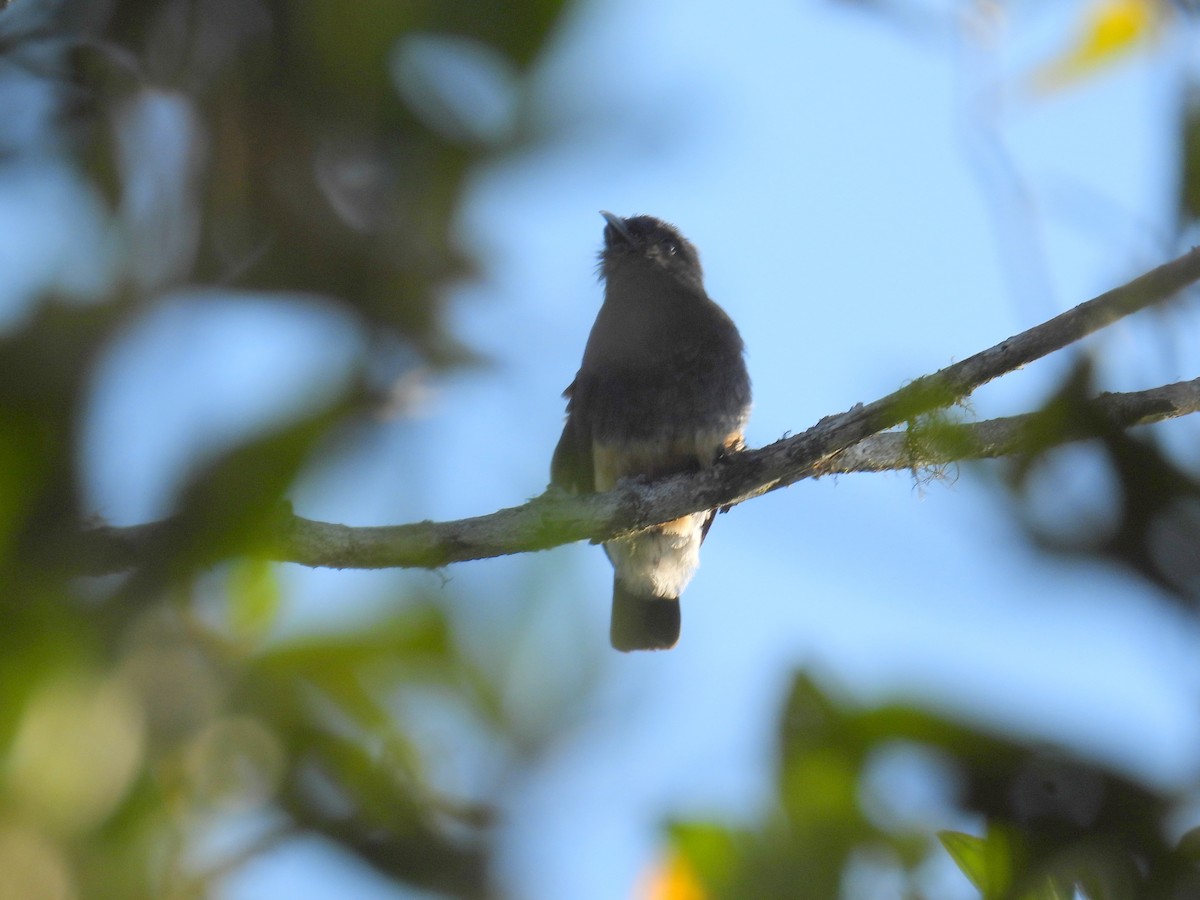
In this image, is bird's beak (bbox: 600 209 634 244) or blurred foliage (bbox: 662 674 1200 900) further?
bird's beak (bbox: 600 209 634 244)

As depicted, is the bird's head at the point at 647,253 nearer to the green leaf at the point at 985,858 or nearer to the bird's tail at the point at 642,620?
the bird's tail at the point at 642,620

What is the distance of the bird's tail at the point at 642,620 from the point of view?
18.7 feet

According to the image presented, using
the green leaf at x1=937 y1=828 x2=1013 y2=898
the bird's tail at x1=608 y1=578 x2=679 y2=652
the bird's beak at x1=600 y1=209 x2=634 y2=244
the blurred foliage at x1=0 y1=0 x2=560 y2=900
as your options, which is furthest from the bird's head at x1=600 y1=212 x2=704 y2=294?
the green leaf at x1=937 y1=828 x2=1013 y2=898

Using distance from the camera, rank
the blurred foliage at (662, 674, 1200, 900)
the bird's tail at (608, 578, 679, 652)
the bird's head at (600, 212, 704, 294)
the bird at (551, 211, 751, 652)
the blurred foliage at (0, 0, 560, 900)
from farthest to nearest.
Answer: the bird's tail at (608, 578, 679, 652) → the bird's head at (600, 212, 704, 294) → the bird at (551, 211, 751, 652) → the blurred foliage at (662, 674, 1200, 900) → the blurred foliage at (0, 0, 560, 900)

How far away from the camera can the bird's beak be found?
552 cm

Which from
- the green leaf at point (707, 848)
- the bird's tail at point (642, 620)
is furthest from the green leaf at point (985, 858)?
the bird's tail at point (642, 620)

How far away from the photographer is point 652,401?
186 inches

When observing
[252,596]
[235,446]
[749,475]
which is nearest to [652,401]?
[749,475]

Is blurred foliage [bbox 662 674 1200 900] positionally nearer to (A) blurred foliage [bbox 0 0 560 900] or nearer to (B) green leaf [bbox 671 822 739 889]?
(B) green leaf [bbox 671 822 739 889]

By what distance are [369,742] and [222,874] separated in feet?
0.58

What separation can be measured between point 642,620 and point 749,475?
1754 mm

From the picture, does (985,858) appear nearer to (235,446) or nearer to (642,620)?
(235,446)

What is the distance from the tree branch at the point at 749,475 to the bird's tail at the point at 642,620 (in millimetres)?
1424

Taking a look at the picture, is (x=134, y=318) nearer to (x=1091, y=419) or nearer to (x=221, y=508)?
(x=221, y=508)
